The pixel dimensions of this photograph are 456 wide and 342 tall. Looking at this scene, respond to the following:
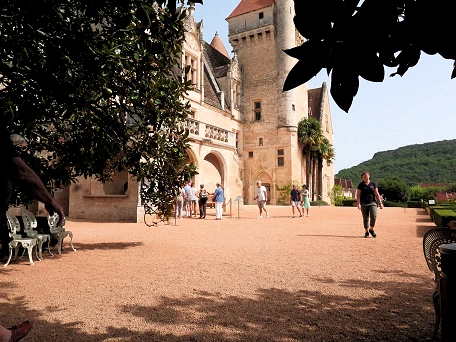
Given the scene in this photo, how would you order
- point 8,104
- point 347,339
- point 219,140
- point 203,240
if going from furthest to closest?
point 219,140 → point 203,240 → point 8,104 → point 347,339

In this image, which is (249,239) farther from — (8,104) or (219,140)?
(219,140)

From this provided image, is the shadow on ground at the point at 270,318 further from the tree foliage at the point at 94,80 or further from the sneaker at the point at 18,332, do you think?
the tree foliage at the point at 94,80

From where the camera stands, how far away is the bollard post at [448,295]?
1406 millimetres

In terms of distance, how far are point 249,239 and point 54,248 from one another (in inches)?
183

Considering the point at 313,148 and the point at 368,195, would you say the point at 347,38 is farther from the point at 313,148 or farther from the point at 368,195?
the point at 313,148

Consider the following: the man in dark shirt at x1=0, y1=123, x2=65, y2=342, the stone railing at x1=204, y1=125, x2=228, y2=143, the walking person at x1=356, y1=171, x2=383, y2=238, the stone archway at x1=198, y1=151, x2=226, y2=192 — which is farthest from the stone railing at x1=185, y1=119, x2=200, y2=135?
the man in dark shirt at x1=0, y1=123, x2=65, y2=342

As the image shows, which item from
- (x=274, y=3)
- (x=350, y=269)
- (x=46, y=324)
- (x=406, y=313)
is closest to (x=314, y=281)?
(x=350, y=269)

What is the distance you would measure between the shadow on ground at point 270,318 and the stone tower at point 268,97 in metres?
23.6

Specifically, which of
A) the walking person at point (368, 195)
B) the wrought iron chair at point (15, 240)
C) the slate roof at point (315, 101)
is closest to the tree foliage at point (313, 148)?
the slate roof at point (315, 101)

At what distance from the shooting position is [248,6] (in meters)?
29.5

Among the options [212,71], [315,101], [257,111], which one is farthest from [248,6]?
[315,101]

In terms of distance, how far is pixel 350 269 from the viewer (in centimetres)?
502

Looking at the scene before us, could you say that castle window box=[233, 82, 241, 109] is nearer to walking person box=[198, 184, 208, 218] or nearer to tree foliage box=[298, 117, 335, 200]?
tree foliage box=[298, 117, 335, 200]

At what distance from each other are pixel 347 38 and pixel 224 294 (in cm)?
343
